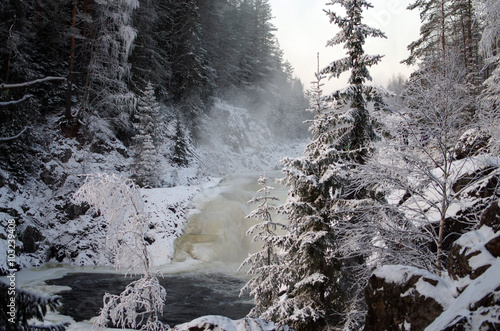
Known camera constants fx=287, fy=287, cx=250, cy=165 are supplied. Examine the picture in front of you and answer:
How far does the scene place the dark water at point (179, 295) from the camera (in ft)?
34.5

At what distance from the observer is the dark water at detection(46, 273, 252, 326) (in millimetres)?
10508

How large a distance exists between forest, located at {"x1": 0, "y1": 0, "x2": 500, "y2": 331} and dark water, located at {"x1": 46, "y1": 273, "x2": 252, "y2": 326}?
2.91ft

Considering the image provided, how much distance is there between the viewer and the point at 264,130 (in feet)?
151

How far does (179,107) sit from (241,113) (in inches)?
546

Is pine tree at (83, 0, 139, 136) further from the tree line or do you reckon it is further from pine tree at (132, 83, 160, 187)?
the tree line

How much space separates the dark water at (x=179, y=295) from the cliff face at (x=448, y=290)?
7.76 meters

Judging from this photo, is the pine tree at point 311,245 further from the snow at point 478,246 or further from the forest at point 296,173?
the snow at point 478,246

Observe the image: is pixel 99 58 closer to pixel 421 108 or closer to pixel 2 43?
pixel 2 43

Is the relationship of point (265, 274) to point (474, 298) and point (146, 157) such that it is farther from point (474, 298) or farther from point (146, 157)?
point (146, 157)

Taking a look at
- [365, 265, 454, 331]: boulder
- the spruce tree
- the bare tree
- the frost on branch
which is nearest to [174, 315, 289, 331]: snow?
the frost on branch

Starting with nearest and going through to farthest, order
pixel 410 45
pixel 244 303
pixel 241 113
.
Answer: pixel 244 303 < pixel 410 45 < pixel 241 113

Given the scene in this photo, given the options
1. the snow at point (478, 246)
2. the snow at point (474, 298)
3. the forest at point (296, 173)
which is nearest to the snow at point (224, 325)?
the forest at point (296, 173)

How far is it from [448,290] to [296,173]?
4.47 metres

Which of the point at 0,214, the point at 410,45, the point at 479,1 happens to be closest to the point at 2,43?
the point at 0,214
